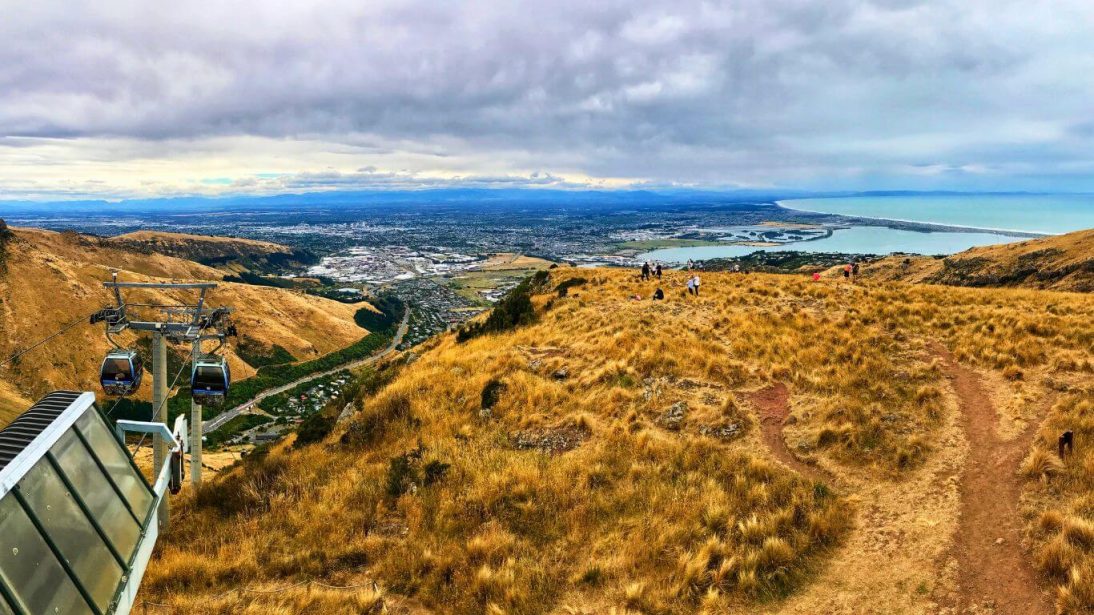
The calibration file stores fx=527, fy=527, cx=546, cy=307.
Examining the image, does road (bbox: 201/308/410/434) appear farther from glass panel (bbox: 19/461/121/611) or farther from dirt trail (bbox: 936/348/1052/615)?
dirt trail (bbox: 936/348/1052/615)

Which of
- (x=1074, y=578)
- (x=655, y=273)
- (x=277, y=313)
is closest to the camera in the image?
(x=1074, y=578)

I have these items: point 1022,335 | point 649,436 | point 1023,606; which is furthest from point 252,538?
point 1022,335

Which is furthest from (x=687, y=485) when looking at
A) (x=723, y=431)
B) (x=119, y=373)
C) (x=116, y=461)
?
(x=119, y=373)

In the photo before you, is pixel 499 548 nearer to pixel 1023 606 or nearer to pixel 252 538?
pixel 252 538

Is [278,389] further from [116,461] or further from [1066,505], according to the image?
[1066,505]

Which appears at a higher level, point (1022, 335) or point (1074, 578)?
point (1022, 335)

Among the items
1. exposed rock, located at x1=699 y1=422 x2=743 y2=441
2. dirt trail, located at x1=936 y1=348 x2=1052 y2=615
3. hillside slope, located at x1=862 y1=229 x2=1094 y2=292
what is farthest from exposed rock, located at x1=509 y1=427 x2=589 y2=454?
hillside slope, located at x1=862 y1=229 x2=1094 y2=292
